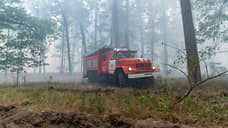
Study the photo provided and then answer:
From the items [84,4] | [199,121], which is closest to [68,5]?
[84,4]

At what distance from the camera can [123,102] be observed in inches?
149

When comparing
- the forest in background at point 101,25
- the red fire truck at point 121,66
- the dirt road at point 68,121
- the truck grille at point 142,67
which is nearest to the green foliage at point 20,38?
the forest in background at point 101,25

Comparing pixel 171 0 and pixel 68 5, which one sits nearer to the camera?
pixel 68 5

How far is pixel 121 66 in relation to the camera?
832cm

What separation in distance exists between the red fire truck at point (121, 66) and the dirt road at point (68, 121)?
523 cm

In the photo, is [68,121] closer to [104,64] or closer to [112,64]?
[112,64]

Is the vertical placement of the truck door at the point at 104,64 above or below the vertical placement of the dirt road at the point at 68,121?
above

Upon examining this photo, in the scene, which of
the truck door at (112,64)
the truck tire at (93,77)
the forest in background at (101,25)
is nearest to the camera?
the forest in background at (101,25)

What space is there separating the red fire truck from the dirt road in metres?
5.23

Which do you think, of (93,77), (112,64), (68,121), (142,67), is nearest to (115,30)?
(93,77)

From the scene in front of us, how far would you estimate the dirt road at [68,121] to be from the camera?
2.37 metres

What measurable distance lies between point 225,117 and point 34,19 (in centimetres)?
1100

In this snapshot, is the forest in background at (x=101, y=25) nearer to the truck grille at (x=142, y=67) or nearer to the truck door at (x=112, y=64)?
the truck grille at (x=142, y=67)

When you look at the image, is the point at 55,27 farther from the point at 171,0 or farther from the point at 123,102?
the point at 171,0
